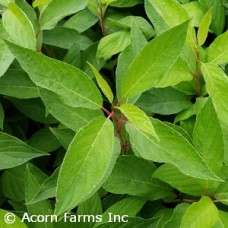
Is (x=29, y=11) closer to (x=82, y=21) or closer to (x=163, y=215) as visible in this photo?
(x=82, y=21)

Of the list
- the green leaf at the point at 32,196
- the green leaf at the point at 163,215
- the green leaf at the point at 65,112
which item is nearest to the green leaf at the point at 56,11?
the green leaf at the point at 65,112

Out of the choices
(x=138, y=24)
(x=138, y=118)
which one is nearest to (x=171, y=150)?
(x=138, y=118)

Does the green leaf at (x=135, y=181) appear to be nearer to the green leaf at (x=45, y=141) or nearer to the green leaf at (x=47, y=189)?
the green leaf at (x=47, y=189)

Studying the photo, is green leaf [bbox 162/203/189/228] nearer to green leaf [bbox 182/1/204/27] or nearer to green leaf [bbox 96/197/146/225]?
green leaf [bbox 96/197/146/225]

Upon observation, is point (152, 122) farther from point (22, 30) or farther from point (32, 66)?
point (22, 30)

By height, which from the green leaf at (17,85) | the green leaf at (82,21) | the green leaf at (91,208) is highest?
the green leaf at (82,21)

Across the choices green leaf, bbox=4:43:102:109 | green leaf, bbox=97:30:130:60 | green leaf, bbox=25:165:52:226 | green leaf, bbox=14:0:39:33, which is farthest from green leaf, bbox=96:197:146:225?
green leaf, bbox=14:0:39:33
